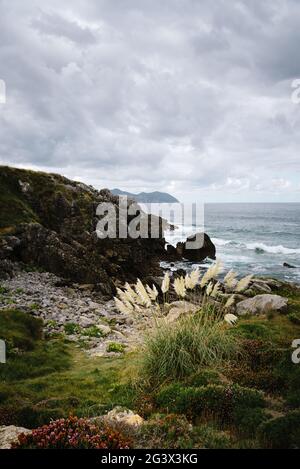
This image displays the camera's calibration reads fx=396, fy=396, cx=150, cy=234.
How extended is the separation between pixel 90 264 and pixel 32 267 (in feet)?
12.3

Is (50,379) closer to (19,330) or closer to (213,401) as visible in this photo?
(19,330)

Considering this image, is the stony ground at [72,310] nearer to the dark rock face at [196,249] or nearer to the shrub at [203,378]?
the shrub at [203,378]

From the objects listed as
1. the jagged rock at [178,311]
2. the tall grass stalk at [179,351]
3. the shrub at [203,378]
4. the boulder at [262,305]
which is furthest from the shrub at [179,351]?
the boulder at [262,305]

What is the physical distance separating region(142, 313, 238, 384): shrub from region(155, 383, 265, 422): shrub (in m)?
1.03

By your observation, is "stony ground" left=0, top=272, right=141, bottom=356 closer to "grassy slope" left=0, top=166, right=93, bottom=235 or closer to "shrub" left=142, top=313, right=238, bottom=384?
"shrub" left=142, top=313, right=238, bottom=384

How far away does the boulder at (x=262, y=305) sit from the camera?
16.2 metres

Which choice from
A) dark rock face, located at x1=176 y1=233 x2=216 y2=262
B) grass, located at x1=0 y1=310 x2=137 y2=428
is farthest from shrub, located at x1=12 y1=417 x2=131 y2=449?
dark rock face, located at x1=176 y1=233 x2=216 y2=262

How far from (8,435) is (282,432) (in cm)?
430

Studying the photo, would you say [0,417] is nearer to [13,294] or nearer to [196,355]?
[196,355]

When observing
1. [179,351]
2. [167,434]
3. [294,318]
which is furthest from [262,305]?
[167,434]

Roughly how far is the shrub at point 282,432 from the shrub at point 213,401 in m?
0.93

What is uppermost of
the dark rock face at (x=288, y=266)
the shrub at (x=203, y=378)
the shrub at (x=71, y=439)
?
the shrub at (x=71, y=439)

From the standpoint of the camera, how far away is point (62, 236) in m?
30.0

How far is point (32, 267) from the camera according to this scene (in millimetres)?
25844
